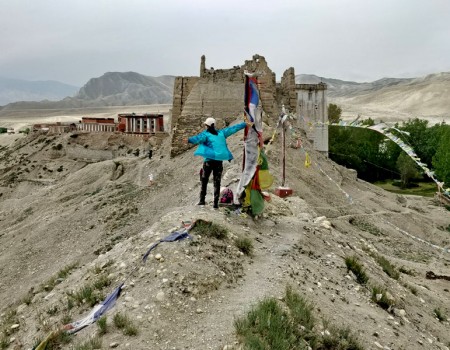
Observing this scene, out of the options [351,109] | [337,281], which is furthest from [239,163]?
[351,109]

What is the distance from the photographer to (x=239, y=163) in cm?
1858

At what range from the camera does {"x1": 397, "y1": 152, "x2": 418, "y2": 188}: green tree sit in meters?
47.5

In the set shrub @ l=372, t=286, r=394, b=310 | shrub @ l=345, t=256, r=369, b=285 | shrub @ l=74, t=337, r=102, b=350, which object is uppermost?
shrub @ l=74, t=337, r=102, b=350

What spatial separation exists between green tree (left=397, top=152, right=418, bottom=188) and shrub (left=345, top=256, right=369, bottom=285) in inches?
1582

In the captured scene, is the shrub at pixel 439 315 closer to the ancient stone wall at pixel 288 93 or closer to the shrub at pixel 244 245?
the shrub at pixel 244 245

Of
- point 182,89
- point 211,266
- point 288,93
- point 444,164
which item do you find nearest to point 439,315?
point 211,266

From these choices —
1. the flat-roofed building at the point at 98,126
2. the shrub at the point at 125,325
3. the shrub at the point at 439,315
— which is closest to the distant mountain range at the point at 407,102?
the flat-roofed building at the point at 98,126

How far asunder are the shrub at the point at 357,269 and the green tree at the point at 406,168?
40180 mm

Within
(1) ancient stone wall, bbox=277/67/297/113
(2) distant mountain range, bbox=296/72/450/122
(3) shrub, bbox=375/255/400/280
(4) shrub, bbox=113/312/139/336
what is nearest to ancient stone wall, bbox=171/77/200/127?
(1) ancient stone wall, bbox=277/67/297/113

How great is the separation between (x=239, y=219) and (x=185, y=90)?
15605 millimetres

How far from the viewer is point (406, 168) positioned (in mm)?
47312

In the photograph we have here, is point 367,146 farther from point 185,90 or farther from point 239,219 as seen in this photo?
point 239,219

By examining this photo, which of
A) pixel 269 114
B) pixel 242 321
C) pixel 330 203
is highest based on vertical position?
pixel 269 114

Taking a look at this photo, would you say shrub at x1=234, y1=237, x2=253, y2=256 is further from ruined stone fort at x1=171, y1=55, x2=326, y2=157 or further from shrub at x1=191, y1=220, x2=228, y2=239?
ruined stone fort at x1=171, y1=55, x2=326, y2=157
